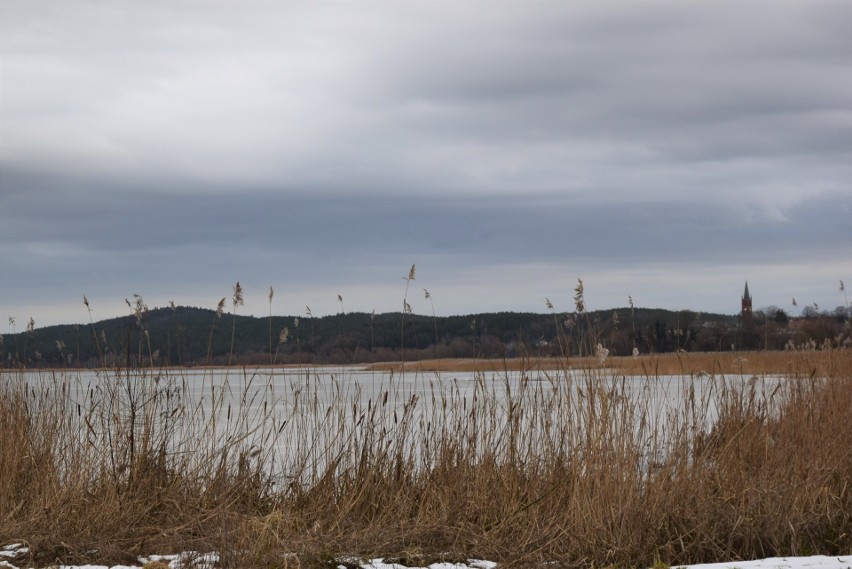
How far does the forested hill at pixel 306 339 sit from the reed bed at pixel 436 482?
0.89 ft

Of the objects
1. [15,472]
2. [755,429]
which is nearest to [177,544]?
[15,472]

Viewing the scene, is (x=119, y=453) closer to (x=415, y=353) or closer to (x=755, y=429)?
(x=415, y=353)

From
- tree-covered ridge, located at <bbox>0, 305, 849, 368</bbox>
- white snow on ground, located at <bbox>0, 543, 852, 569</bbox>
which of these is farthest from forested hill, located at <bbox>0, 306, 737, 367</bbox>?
white snow on ground, located at <bbox>0, 543, 852, 569</bbox>

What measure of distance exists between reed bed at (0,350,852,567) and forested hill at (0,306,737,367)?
0.89ft

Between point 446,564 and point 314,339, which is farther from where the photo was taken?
point 314,339

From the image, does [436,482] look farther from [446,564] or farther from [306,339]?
[306,339]

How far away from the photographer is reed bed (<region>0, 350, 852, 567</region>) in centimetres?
531

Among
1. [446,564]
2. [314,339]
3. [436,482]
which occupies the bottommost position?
[446,564]

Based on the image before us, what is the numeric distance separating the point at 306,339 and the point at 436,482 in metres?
2.18

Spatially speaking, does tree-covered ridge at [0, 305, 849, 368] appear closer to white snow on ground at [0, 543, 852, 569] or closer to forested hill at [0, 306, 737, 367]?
forested hill at [0, 306, 737, 367]

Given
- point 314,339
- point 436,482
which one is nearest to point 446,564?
point 436,482

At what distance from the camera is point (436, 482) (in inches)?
237

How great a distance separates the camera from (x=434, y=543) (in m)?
5.39

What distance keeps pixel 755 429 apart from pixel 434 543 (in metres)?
3.08
